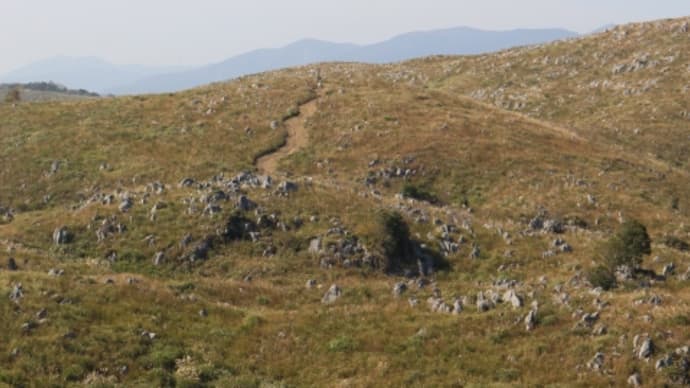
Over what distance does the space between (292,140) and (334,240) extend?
99.4 feet

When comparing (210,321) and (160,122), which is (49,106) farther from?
(210,321)

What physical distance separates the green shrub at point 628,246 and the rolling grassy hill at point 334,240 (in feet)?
4.15

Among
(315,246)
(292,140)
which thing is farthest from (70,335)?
(292,140)

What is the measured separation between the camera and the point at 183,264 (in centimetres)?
3134

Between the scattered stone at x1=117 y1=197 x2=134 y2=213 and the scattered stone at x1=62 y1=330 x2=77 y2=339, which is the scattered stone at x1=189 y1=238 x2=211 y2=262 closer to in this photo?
the scattered stone at x1=117 y1=197 x2=134 y2=213

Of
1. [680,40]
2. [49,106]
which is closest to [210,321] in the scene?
[49,106]

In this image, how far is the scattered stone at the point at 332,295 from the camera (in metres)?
26.7

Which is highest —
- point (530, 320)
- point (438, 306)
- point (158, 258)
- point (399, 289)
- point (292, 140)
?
point (292, 140)

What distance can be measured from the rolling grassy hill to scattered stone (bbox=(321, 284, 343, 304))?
0.41ft

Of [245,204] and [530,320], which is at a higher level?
[245,204]

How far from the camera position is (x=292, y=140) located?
61.3 m

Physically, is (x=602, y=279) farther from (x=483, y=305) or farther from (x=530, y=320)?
(x=530, y=320)

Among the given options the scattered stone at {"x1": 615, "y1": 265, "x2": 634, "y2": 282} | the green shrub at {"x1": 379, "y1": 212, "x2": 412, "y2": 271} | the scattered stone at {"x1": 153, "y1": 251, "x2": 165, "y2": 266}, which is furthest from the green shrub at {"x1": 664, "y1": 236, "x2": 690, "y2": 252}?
the scattered stone at {"x1": 153, "y1": 251, "x2": 165, "y2": 266}

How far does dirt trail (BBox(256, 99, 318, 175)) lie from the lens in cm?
5469
